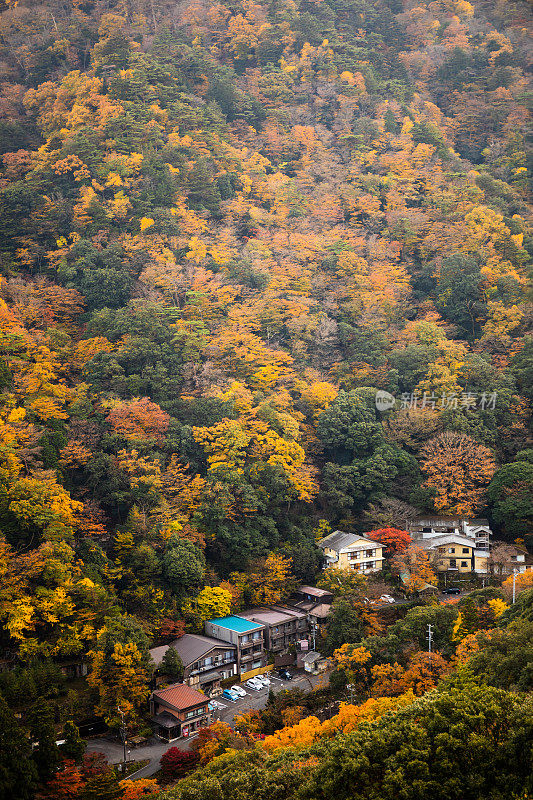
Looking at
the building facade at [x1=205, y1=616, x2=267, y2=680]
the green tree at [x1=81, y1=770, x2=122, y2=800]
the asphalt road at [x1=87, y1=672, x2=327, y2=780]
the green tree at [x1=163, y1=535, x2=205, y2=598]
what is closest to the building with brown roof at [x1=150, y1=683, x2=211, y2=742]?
the asphalt road at [x1=87, y1=672, x2=327, y2=780]

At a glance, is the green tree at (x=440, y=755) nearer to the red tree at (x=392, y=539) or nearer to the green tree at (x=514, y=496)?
the red tree at (x=392, y=539)

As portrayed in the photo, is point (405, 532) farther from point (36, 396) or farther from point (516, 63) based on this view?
point (516, 63)

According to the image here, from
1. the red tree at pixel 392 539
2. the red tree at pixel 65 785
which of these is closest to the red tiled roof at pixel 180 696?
the red tree at pixel 65 785

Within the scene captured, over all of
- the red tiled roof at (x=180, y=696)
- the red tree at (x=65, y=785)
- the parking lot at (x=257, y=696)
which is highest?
Result: the red tree at (x=65, y=785)

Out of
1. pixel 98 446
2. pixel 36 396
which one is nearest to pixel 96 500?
pixel 98 446

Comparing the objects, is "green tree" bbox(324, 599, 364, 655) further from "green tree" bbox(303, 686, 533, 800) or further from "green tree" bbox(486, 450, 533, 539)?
"green tree" bbox(303, 686, 533, 800)

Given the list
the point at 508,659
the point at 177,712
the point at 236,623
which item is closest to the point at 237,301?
the point at 236,623
